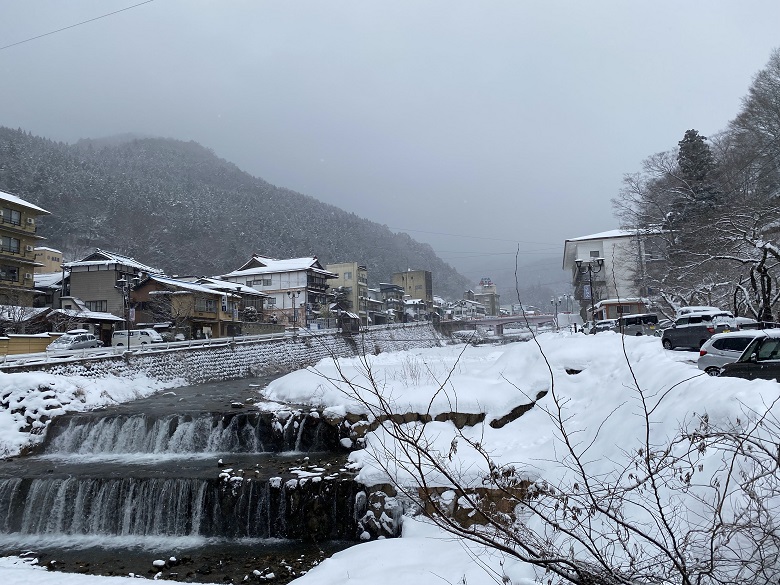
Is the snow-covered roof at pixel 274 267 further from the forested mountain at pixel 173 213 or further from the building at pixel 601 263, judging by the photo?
the building at pixel 601 263

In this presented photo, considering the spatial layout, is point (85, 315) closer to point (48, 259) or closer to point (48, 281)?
point (48, 281)

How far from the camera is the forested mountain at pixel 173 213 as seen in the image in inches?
2965

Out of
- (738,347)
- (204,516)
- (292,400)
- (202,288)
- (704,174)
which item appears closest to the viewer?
(204,516)

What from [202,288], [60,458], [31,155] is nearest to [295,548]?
[60,458]

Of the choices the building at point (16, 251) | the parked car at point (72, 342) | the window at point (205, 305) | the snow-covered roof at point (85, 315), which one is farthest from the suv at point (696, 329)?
the building at point (16, 251)

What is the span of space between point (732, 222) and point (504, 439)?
17839mm

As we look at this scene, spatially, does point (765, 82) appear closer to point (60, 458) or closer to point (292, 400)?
point (292, 400)

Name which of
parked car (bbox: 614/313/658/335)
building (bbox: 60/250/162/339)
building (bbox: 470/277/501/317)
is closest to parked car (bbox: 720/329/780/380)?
parked car (bbox: 614/313/658/335)

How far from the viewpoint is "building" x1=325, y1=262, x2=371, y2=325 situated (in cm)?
7244

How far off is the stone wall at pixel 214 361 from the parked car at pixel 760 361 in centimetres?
1163

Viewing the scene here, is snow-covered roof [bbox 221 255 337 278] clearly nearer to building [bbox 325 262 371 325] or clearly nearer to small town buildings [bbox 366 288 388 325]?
building [bbox 325 262 371 325]

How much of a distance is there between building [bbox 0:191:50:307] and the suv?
155 ft

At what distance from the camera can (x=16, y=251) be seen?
137ft

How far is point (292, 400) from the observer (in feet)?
59.4
